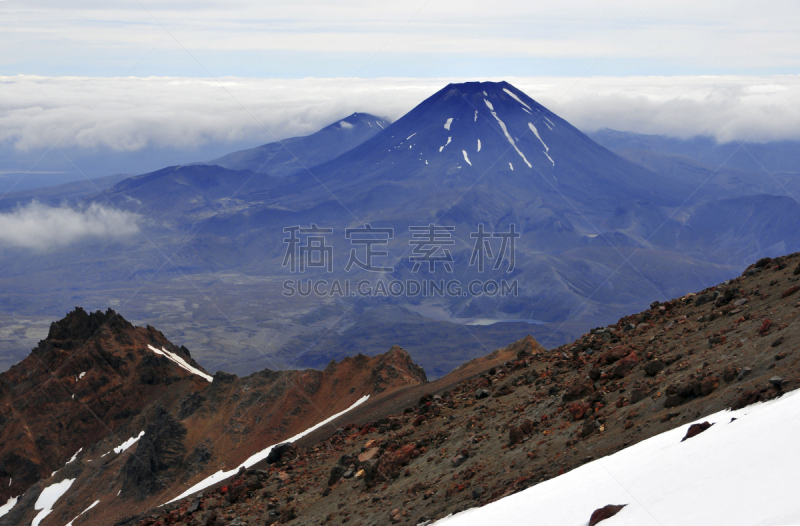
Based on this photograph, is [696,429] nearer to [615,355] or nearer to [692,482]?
[692,482]

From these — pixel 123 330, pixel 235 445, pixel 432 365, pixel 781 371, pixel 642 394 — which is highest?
pixel 781 371

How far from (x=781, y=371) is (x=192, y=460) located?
31.0 metres

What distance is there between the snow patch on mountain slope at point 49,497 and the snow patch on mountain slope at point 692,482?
36.7m

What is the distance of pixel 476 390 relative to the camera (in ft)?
59.5

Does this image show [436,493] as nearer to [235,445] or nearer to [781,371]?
[781,371]

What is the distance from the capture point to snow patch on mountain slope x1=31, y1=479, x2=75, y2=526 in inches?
1497

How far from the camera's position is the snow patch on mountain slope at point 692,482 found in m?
6.64

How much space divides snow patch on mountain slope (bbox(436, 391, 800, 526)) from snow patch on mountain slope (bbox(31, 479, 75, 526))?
120 ft

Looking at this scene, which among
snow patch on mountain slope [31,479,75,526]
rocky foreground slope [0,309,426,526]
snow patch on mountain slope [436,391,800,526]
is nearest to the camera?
snow patch on mountain slope [436,391,800,526]

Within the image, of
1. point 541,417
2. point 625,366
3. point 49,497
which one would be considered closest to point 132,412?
point 49,497

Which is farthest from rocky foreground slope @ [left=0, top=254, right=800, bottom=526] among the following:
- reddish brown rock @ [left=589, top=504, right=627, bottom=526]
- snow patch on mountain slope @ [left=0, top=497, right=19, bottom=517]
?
snow patch on mountain slope @ [left=0, top=497, right=19, bottom=517]

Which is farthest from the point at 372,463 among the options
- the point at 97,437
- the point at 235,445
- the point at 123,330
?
the point at 123,330

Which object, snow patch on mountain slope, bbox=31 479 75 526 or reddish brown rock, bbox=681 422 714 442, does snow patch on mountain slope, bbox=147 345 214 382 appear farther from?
reddish brown rock, bbox=681 422 714 442

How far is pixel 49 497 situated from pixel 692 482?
42.3m
